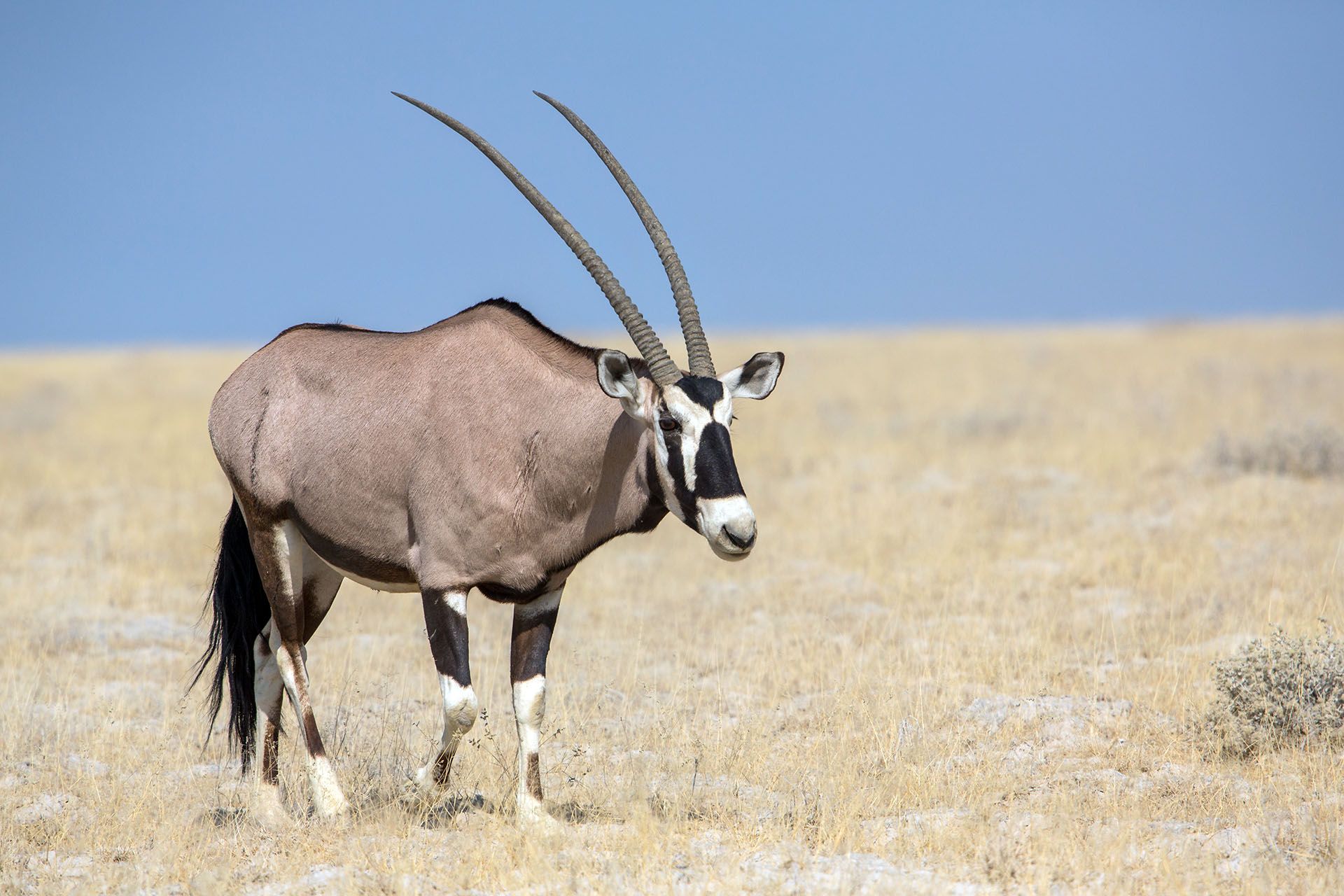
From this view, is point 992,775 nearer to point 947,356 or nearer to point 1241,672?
point 1241,672

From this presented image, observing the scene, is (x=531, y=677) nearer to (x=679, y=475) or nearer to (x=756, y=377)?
(x=679, y=475)

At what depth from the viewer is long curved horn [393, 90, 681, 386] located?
5.25m

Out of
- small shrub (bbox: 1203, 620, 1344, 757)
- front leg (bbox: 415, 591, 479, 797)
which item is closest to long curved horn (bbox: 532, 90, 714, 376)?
front leg (bbox: 415, 591, 479, 797)

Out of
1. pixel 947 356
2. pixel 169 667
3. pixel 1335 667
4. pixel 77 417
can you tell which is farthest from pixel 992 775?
pixel 947 356

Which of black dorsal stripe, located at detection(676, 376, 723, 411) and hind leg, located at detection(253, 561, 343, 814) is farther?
hind leg, located at detection(253, 561, 343, 814)

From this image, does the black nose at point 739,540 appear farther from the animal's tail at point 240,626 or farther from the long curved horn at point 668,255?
the animal's tail at point 240,626

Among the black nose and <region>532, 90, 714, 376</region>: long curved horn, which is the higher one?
<region>532, 90, 714, 376</region>: long curved horn

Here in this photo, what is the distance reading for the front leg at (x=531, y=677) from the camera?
554 centimetres

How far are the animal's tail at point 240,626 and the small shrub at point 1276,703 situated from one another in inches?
190

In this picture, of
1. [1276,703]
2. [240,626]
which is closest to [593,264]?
[240,626]

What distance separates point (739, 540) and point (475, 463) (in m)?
1.29

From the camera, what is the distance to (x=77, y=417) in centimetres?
2248

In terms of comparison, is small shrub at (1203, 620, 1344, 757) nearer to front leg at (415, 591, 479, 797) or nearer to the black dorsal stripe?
the black dorsal stripe

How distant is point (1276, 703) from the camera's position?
632 centimetres
